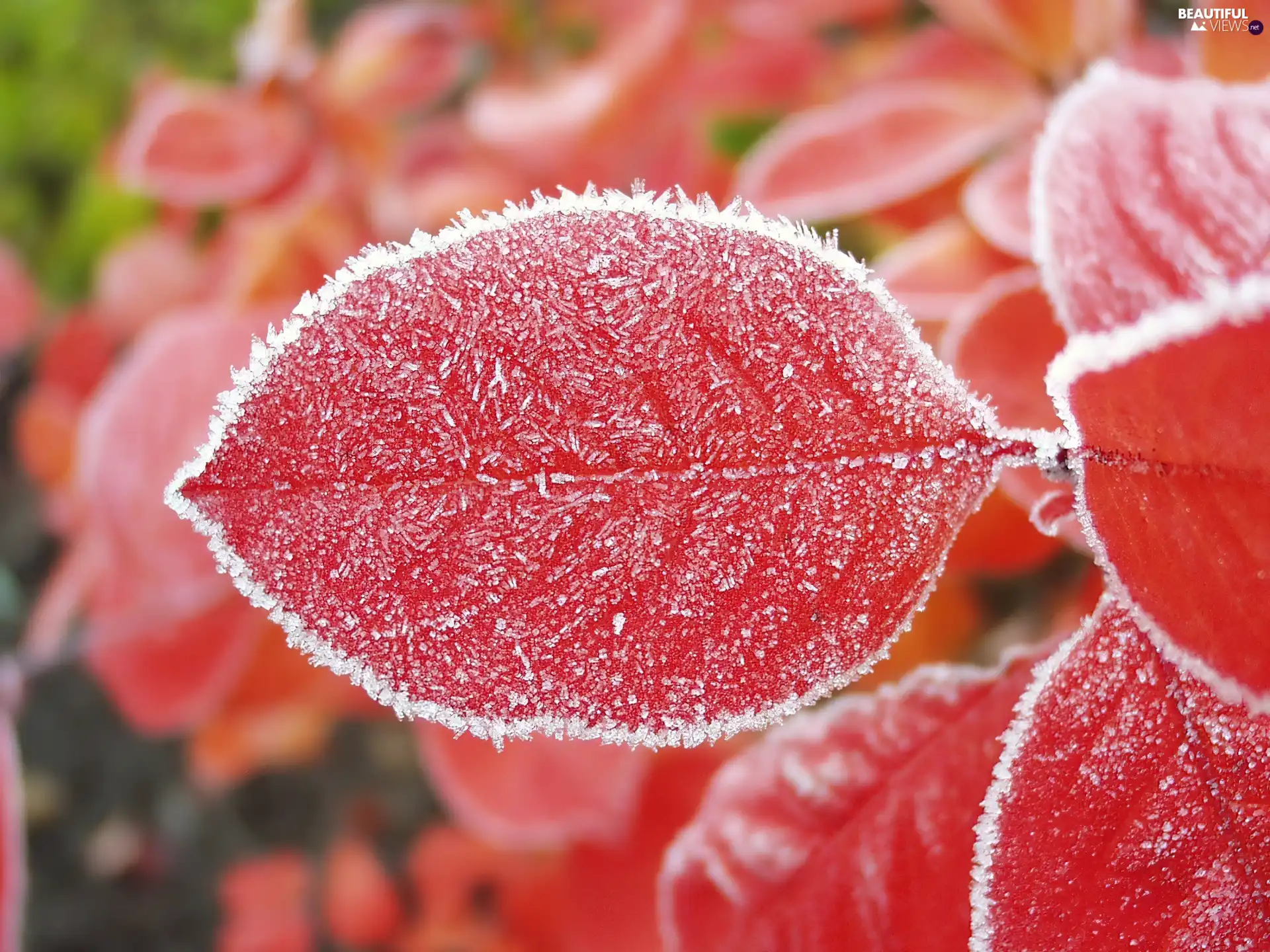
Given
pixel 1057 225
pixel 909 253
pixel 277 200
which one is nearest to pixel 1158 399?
→ pixel 1057 225

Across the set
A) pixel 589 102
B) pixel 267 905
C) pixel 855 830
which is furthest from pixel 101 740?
pixel 855 830

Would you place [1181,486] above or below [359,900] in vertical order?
below

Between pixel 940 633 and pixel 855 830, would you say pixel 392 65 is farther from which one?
pixel 855 830

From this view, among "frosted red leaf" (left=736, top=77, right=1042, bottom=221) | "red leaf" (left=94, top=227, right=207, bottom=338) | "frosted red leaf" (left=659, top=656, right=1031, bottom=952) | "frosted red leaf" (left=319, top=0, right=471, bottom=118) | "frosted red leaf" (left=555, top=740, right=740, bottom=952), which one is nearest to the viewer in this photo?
"frosted red leaf" (left=659, top=656, right=1031, bottom=952)

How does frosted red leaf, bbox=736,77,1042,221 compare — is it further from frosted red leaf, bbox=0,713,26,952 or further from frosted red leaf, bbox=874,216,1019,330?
frosted red leaf, bbox=0,713,26,952

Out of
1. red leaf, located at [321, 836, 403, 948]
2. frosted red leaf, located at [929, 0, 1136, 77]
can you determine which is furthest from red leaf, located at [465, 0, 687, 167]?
red leaf, located at [321, 836, 403, 948]

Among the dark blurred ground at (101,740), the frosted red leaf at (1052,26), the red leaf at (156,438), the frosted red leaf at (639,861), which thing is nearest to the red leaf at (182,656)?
the red leaf at (156,438)
